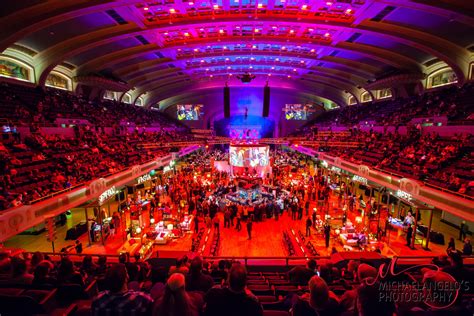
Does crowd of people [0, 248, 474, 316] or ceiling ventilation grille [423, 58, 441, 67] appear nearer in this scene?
crowd of people [0, 248, 474, 316]

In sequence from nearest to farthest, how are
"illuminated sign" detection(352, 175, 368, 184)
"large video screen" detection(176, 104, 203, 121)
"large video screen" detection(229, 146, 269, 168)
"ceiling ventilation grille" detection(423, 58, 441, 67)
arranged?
"illuminated sign" detection(352, 175, 368, 184), "ceiling ventilation grille" detection(423, 58, 441, 67), "large video screen" detection(229, 146, 269, 168), "large video screen" detection(176, 104, 203, 121)

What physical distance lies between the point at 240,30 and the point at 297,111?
90.9 feet

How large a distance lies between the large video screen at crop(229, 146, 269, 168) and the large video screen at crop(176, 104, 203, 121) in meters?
24.2

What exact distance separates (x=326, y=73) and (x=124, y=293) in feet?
102

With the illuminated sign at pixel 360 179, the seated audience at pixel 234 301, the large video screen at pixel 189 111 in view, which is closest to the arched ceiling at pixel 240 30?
the illuminated sign at pixel 360 179

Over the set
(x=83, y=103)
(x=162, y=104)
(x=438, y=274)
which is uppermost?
(x=162, y=104)

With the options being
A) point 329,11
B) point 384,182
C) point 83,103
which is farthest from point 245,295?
point 83,103

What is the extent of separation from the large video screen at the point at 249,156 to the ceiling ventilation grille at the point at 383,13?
41.1 feet

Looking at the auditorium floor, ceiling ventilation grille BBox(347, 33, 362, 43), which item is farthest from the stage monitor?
the auditorium floor

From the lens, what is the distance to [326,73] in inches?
1131

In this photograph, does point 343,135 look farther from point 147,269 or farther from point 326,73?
point 147,269

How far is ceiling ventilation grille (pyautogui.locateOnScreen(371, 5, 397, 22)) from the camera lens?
14592 millimetres

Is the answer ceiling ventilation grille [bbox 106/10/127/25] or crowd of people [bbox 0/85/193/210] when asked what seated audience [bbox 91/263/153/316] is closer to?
crowd of people [bbox 0/85/193/210]

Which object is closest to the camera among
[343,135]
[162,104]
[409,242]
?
[409,242]
